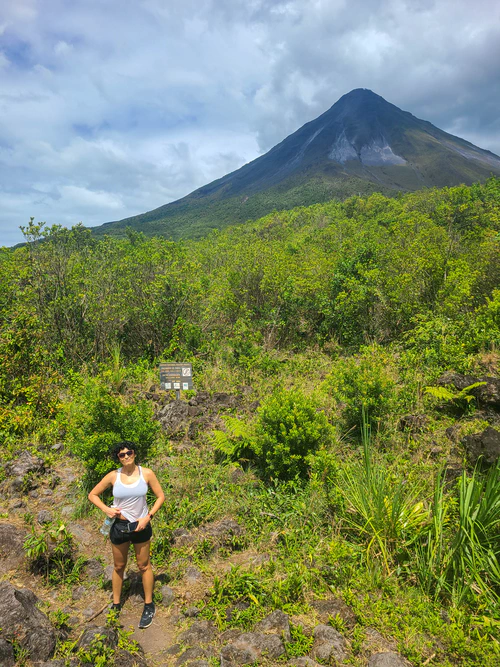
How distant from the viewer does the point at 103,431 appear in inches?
183

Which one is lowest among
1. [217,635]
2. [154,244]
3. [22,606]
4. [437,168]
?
[217,635]

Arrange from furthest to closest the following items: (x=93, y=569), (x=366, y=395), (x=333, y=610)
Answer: (x=366, y=395) → (x=93, y=569) → (x=333, y=610)

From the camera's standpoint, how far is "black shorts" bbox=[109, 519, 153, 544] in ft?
10.5

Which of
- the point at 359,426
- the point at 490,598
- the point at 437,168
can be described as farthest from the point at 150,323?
the point at 437,168

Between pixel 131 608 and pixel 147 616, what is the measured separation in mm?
298

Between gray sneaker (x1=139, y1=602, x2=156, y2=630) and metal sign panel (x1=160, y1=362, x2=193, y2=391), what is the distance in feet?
12.7

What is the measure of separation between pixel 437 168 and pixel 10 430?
16825cm

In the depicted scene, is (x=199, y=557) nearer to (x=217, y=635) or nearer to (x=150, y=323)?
(x=217, y=635)

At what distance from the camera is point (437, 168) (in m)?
140

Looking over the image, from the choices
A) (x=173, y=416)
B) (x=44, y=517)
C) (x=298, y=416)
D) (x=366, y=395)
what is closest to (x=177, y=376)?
(x=173, y=416)

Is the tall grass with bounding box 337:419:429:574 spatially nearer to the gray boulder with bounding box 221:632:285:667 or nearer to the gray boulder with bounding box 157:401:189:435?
the gray boulder with bounding box 221:632:285:667

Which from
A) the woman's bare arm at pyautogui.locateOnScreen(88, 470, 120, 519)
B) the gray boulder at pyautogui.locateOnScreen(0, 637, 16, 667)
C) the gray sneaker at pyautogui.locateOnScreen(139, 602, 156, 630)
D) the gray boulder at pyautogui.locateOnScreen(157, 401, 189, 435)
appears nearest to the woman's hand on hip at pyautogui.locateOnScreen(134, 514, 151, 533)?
the woman's bare arm at pyautogui.locateOnScreen(88, 470, 120, 519)

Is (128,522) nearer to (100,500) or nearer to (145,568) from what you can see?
(100,500)

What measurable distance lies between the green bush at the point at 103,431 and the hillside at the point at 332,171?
8766 cm
